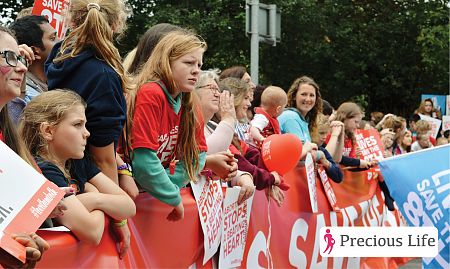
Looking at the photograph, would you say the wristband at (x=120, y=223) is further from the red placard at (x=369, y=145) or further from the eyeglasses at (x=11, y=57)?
the red placard at (x=369, y=145)

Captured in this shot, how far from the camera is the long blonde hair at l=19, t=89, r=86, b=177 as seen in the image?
3.65 meters

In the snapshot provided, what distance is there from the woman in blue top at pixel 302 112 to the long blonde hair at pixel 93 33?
3.44 meters

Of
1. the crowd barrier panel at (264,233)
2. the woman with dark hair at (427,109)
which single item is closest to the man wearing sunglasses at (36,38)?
the crowd barrier panel at (264,233)

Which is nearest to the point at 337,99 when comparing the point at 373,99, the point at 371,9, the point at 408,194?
the point at 373,99

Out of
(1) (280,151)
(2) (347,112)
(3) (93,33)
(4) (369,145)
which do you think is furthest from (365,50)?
(3) (93,33)

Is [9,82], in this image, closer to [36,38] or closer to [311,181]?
[36,38]

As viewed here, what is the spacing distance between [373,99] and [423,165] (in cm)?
2622

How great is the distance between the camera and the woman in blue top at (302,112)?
25.4 ft

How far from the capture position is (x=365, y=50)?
3309 cm

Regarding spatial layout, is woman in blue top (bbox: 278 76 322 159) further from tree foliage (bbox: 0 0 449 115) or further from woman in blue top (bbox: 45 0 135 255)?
tree foliage (bbox: 0 0 449 115)

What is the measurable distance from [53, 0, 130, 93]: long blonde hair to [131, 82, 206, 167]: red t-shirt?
1.02 ft

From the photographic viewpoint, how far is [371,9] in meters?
34.7

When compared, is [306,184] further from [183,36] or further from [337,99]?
[337,99]

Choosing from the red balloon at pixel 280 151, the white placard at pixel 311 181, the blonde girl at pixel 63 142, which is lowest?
the white placard at pixel 311 181
